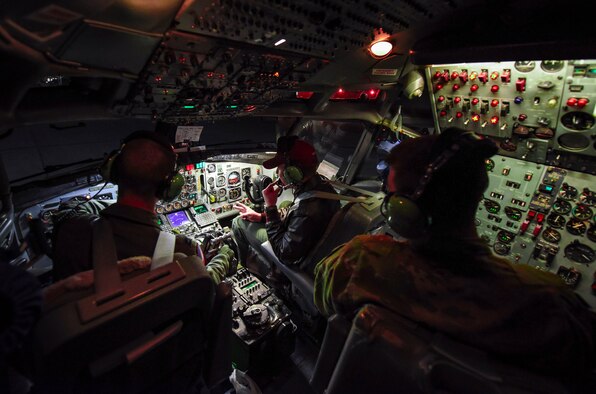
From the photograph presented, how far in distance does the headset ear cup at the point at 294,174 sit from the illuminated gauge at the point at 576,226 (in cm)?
269

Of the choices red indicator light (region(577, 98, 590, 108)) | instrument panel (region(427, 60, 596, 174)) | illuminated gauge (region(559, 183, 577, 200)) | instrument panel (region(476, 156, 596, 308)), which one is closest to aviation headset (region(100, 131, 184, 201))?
instrument panel (region(427, 60, 596, 174))

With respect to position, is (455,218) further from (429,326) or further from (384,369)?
(384,369)

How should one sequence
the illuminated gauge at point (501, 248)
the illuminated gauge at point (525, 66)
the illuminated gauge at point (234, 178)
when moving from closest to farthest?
1. the illuminated gauge at point (525, 66)
2. the illuminated gauge at point (501, 248)
3. the illuminated gauge at point (234, 178)

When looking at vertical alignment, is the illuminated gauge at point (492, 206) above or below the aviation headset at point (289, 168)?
below

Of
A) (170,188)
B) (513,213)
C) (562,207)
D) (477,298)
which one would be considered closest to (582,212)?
(562,207)

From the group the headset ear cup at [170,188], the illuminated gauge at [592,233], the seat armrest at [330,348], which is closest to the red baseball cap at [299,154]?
the headset ear cup at [170,188]

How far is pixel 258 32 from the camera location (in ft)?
3.85

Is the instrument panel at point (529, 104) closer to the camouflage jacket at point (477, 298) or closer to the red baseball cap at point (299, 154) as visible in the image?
the red baseball cap at point (299, 154)

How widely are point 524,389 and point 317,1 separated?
136 cm

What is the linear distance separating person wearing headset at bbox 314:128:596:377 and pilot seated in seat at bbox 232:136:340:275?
1.08m

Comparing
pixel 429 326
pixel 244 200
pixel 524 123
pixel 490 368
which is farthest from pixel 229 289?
pixel 524 123

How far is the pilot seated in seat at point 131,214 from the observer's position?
1.11 m

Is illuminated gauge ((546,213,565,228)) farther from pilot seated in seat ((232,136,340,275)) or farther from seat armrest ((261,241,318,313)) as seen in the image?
seat armrest ((261,241,318,313))

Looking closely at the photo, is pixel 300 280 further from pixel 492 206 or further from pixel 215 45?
pixel 492 206
